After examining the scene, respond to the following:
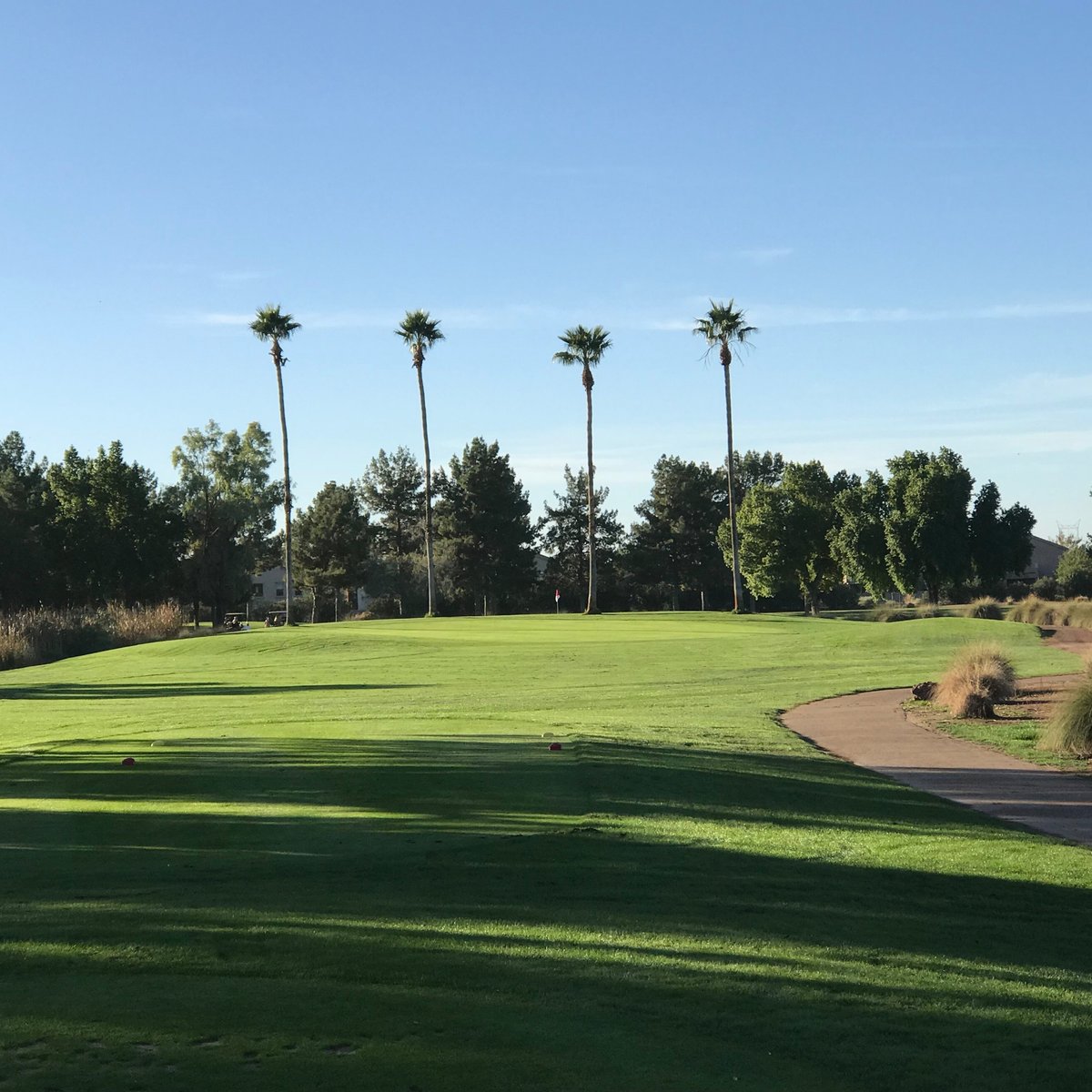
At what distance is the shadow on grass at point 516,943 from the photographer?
5.00 m

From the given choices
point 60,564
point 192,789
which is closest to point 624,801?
point 192,789

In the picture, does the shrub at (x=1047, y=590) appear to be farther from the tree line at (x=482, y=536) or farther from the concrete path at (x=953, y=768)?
the concrete path at (x=953, y=768)

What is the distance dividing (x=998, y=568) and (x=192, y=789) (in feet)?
259

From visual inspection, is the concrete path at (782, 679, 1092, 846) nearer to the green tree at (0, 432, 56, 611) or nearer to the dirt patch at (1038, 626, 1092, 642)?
the dirt patch at (1038, 626, 1092, 642)

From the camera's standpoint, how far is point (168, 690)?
30.7 metres

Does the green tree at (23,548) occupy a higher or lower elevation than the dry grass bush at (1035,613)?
higher

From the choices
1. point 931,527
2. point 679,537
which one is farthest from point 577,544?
point 931,527

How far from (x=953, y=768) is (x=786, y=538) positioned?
75538 mm

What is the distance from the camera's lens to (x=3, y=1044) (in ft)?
Answer: 16.0

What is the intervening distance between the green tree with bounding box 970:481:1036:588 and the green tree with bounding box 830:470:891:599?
568cm

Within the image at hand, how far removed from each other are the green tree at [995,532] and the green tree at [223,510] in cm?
5268

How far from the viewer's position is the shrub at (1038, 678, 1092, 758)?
54.2 ft

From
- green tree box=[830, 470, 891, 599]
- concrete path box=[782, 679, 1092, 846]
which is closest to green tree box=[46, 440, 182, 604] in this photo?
green tree box=[830, 470, 891, 599]

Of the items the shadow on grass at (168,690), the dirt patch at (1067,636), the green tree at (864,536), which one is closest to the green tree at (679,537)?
the green tree at (864,536)
